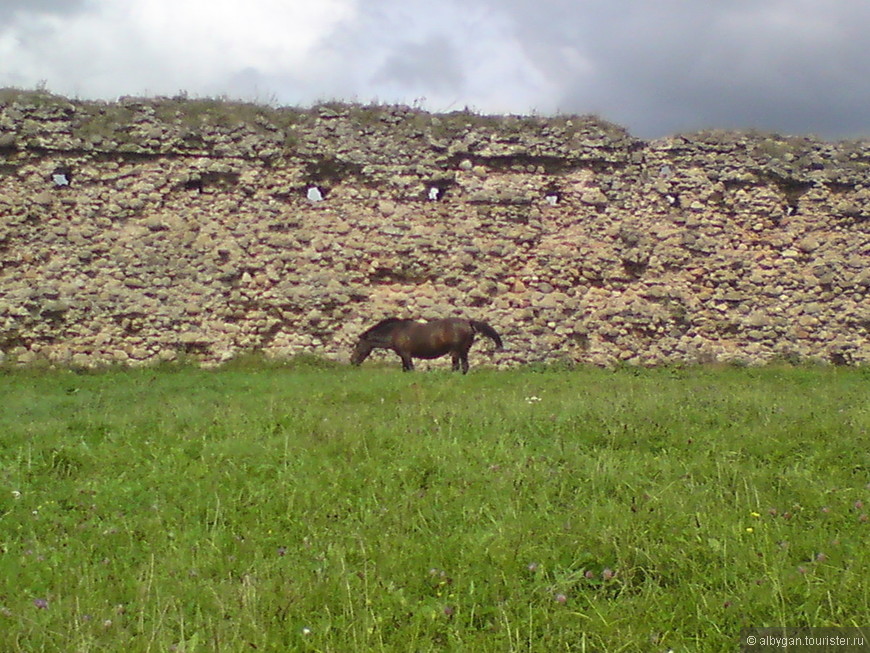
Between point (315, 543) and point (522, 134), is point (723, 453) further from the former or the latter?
point (522, 134)

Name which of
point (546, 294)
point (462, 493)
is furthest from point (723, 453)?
point (546, 294)

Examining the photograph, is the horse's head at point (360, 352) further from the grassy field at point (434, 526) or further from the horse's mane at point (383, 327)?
the grassy field at point (434, 526)

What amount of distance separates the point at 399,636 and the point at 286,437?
3.55 metres

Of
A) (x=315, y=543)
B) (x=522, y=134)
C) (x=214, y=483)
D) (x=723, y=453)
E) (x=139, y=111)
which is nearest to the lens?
(x=315, y=543)

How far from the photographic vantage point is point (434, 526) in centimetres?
498

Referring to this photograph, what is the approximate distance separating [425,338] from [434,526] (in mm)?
8382

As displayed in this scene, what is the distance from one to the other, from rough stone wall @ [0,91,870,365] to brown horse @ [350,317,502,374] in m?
0.70

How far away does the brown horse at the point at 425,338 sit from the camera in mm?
13188

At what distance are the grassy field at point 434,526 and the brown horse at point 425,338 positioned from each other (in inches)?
168

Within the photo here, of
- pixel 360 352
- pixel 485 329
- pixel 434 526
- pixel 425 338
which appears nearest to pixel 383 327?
pixel 360 352

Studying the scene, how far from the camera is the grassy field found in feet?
12.2

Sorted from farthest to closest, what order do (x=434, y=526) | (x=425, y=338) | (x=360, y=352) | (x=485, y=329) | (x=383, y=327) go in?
(x=360, y=352), (x=383, y=327), (x=425, y=338), (x=485, y=329), (x=434, y=526)

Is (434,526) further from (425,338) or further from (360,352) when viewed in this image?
(360,352)

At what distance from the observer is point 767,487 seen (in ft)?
18.3
